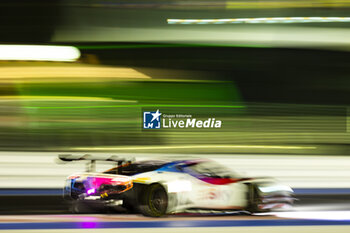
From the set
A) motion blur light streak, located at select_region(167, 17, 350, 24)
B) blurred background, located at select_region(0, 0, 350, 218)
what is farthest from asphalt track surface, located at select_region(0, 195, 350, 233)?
motion blur light streak, located at select_region(167, 17, 350, 24)

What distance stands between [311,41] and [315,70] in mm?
502

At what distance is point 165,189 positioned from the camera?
16.8 feet

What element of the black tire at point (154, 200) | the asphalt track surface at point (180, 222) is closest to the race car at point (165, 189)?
the black tire at point (154, 200)

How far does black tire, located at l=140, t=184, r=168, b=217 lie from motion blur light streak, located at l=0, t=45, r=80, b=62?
276cm

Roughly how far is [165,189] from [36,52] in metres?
3.05

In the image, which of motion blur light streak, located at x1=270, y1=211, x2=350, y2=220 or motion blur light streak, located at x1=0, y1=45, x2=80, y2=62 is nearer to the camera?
motion blur light streak, located at x1=270, y1=211, x2=350, y2=220

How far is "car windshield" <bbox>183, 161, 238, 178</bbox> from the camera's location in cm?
545

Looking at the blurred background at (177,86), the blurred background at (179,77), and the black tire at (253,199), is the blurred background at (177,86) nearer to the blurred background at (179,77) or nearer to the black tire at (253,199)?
the blurred background at (179,77)

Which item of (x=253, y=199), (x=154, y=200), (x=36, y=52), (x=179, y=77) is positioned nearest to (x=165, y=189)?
Answer: (x=154, y=200)

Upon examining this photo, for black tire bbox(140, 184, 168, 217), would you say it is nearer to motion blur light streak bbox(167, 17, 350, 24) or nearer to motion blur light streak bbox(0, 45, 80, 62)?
motion blur light streak bbox(0, 45, 80, 62)

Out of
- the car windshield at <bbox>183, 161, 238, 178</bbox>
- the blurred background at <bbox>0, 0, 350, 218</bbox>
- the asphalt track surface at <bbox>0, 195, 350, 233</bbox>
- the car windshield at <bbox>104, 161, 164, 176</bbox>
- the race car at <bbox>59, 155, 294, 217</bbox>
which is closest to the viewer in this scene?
the asphalt track surface at <bbox>0, 195, 350, 233</bbox>

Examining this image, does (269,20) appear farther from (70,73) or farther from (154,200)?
(154,200)

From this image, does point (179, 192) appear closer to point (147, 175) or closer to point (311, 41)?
point (147, 175)

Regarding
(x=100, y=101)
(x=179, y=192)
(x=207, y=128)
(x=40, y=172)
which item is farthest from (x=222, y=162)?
(x=40, y=172)
